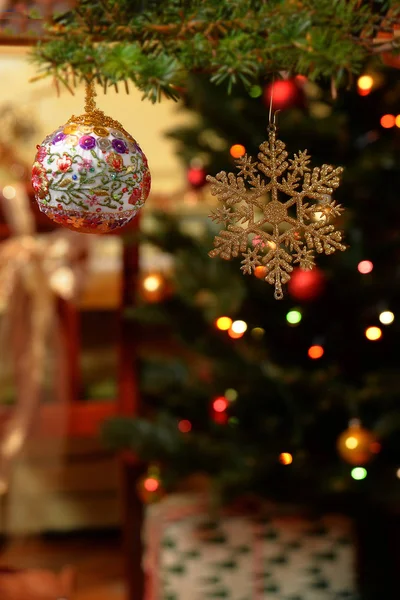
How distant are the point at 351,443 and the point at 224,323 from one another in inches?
12.9

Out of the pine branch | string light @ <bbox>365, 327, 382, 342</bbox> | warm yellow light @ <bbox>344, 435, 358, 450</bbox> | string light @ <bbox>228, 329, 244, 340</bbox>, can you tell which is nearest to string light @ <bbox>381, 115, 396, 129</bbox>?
string light @ <bbox>365, 327, 382, 342</bbox>

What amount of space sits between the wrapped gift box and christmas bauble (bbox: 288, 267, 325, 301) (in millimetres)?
552

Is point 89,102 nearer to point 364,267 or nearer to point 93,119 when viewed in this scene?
point 93,119

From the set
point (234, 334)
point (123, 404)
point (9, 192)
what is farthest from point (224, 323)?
point (9, 192)

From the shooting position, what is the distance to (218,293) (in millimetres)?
1666

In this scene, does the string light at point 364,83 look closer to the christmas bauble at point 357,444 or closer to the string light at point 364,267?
Result: the string light at point 364,267

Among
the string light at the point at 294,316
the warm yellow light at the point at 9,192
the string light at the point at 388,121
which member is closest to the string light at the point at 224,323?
the string light at the point at 294,316

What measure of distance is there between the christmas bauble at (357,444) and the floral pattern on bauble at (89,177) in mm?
944

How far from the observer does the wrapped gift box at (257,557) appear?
180 centimetres

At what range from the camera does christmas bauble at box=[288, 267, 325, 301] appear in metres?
1.51

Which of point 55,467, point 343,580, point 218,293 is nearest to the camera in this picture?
point 218,293

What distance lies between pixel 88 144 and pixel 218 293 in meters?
0.95

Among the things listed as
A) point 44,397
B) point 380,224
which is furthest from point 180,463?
point 44,397

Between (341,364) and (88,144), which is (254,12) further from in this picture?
(341,364)
